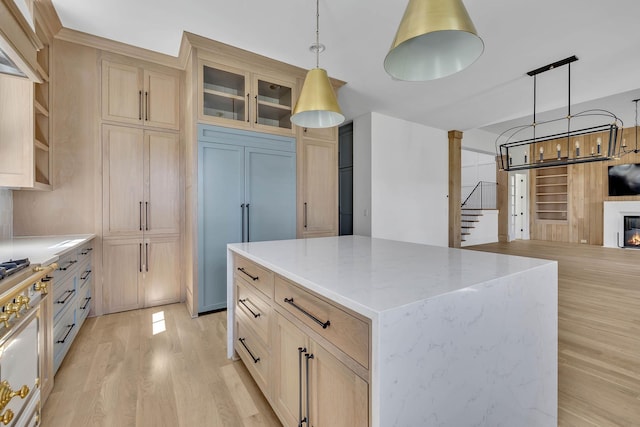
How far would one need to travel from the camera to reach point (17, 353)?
1228 mm

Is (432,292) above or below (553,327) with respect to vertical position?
above

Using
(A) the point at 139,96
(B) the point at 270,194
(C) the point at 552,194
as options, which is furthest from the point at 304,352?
(C) the point at 552,194

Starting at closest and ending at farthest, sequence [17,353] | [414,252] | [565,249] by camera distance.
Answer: [17,353] < [414,252] < [565,249]

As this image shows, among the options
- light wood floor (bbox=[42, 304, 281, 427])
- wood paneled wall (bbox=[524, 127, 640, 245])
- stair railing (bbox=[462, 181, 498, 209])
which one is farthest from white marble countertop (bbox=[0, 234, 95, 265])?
wood paneled wall (bbox=[524, 127, 640, 245])

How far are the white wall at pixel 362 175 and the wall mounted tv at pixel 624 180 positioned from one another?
7163 mm

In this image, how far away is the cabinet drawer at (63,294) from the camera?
1.88 metres

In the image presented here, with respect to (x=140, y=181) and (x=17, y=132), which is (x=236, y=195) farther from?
(x=17, y=132)

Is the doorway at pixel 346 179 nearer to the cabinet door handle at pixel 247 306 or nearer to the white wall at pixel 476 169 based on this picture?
the cabinet door handle at pixel 247 306

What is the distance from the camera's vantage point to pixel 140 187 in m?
3.17

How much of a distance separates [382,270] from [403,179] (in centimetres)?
449

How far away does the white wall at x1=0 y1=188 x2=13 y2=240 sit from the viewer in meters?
2.44

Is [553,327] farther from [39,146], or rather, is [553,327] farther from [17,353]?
[39,146]

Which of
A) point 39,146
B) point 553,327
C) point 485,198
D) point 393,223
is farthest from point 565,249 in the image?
point 39,146

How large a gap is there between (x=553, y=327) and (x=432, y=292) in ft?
3.03
